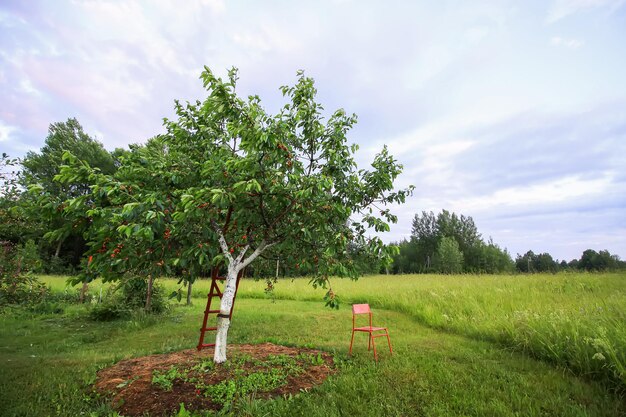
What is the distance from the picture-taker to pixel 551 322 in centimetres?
767

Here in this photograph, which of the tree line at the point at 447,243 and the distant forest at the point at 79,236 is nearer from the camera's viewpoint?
the distant forest at the point at 79,236

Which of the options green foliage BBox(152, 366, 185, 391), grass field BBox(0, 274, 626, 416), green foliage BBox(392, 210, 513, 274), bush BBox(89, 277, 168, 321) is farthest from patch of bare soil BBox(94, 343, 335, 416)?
green foliage BBox(392, 210, 513, 274)

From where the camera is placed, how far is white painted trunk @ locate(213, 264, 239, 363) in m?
6.04

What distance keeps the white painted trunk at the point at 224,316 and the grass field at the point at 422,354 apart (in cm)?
179

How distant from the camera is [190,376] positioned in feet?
18.6

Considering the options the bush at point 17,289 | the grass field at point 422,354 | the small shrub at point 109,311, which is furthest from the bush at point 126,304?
the bush at point 17,289

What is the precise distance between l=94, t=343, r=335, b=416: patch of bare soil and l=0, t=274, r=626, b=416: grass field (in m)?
0.33

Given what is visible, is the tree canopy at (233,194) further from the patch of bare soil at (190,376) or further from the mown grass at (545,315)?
the mown grass at (545,315)

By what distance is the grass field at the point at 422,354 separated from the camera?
4883mm

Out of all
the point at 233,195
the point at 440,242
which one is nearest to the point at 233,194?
the point at 233,195

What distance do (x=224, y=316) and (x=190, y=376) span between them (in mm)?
1126

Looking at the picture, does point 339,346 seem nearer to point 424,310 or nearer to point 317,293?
point 424,310

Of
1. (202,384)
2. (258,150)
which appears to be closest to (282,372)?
(202,384)

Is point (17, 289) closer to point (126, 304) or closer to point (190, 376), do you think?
point (190, 376)
